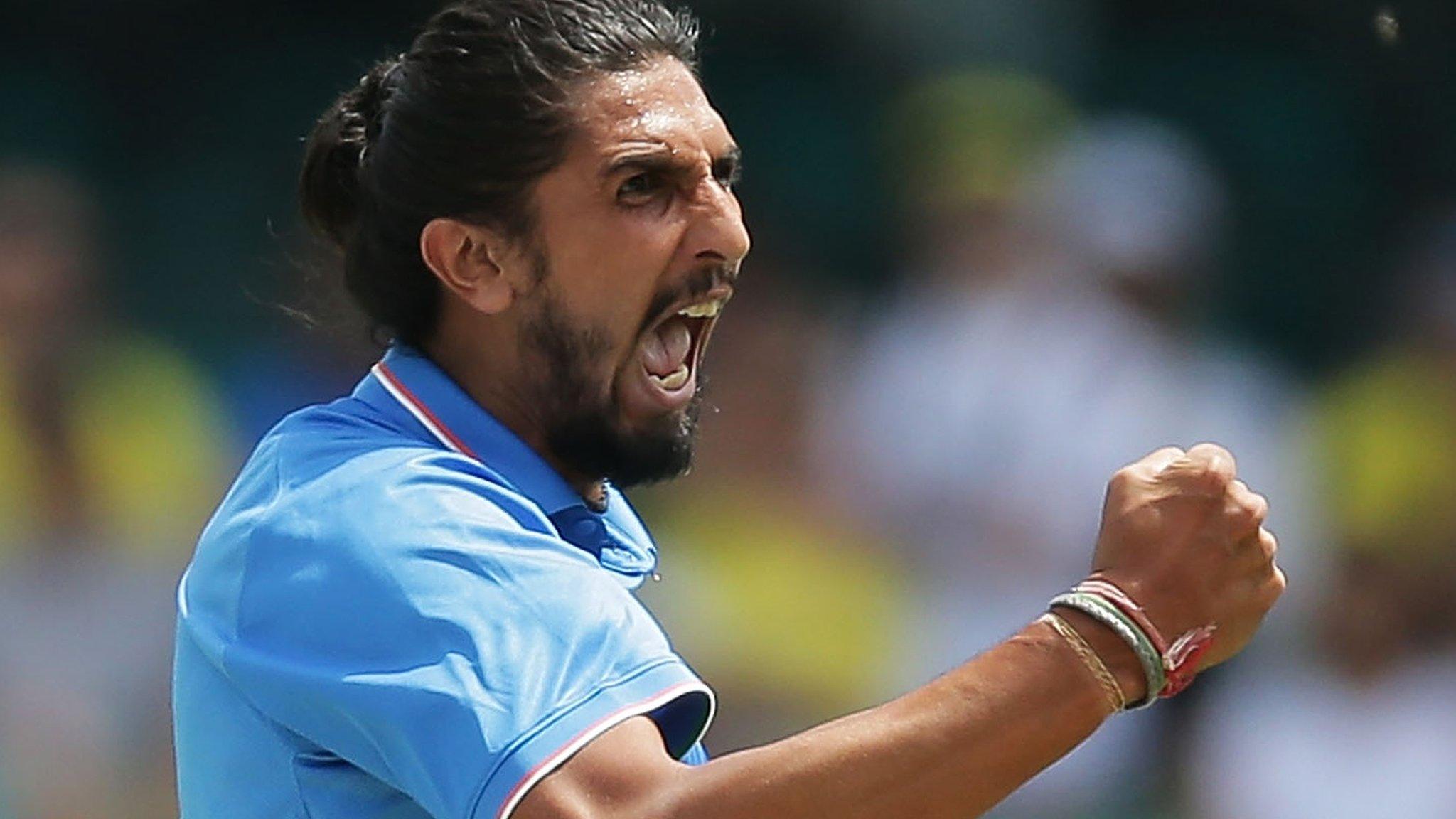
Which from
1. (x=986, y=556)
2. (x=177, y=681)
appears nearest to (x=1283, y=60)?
(x=986, y=556)

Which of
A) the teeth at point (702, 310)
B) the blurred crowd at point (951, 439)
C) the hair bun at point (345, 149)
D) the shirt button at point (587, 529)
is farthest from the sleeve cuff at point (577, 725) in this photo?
the blurred crowd at point (951, 439)

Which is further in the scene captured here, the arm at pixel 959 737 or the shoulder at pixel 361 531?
the shoulder at pixel 361 531

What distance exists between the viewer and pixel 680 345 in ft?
7.38

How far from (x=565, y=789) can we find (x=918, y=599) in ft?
10.5

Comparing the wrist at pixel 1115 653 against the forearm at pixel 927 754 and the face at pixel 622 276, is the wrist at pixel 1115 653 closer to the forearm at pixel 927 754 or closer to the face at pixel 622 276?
the forearm at pixel 927 754

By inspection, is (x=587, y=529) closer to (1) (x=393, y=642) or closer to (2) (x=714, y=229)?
(2) (x=714, y=229)

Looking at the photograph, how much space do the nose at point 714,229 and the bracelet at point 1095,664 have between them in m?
0.58

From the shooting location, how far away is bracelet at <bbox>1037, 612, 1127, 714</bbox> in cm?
178

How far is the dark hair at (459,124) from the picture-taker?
221cm

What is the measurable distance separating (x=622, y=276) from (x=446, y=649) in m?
0.53

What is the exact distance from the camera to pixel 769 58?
226 inches

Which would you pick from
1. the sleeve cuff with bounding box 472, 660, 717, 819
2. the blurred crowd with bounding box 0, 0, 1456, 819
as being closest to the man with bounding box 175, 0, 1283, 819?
the sleeve cuff with bounding box 472, 660, 717, 819

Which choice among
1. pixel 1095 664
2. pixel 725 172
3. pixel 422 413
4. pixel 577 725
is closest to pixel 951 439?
pixel 725 172

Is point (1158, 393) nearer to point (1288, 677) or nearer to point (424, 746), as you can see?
point (1288, 677)
